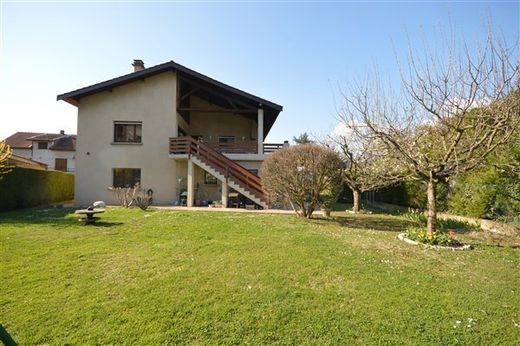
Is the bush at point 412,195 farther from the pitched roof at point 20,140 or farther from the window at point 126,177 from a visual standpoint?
the pitched roof at point 20,140

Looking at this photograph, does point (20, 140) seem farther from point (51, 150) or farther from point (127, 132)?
point (127, 132)

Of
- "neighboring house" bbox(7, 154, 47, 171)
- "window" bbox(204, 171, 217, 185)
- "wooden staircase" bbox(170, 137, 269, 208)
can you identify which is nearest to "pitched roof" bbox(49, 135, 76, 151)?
"neighboring house" bbox(7, 154, 47, 171)

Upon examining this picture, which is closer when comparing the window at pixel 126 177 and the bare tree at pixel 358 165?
the bare tree at pixel 358 165

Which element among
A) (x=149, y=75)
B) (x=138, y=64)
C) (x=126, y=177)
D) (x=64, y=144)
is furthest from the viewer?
(x=64, y=144)

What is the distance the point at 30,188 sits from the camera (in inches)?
576

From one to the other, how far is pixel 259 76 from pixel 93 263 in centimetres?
1225

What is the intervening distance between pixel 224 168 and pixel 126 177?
6394mm

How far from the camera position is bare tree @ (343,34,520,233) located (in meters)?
7.03

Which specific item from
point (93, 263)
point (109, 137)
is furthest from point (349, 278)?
point (109, 137)

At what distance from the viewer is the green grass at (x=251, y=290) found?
11.8 feet

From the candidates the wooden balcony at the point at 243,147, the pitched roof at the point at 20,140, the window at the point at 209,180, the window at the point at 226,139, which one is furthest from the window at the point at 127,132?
the pitched roof at the point at 20,140

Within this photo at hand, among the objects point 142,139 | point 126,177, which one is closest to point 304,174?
point 142,139

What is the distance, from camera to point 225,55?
44.9 ft

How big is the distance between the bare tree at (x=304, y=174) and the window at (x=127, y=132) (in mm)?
9900
